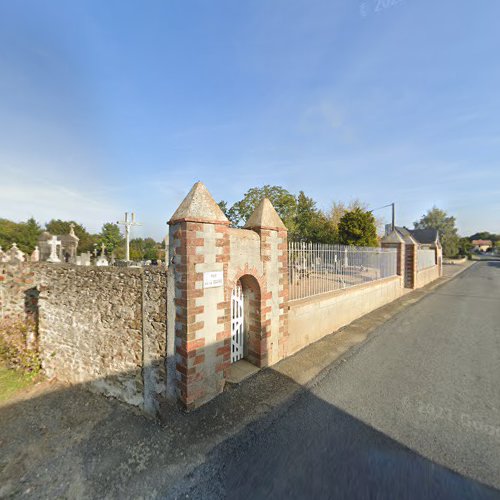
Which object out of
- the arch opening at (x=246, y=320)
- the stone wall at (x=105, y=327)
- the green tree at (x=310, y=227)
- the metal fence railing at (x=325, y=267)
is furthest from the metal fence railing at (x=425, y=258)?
the stone wall at (x=105, y=327)

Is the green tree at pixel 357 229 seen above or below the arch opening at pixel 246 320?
above

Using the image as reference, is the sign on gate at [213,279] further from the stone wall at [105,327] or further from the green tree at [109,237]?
the green tree at [109,237]

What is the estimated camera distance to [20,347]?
5613 millimetres

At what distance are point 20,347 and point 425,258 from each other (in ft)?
75.6

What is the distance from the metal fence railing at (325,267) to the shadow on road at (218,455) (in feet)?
10.8

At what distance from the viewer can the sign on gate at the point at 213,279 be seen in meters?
4.05

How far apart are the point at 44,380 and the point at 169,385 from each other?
351 centimetres

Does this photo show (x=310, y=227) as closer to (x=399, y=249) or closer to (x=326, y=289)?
(x=399, y=249)

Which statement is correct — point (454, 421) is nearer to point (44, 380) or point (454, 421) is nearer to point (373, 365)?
point (373, 365)

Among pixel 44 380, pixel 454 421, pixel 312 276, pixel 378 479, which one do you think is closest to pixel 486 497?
pixel 378 479

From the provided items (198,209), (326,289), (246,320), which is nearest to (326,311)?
(326,289)

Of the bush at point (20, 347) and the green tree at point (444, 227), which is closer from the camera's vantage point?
the bush at point (20, 347)

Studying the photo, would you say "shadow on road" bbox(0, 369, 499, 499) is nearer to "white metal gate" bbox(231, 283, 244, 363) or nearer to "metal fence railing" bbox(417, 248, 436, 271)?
"white metal gate" bbox(231, 283, 244, 363)

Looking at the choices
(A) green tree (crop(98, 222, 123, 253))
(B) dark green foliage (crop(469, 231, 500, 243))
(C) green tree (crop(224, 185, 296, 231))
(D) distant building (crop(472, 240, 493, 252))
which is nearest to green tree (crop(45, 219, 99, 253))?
(A) green tree (crop(98, 222, 123, 253))
